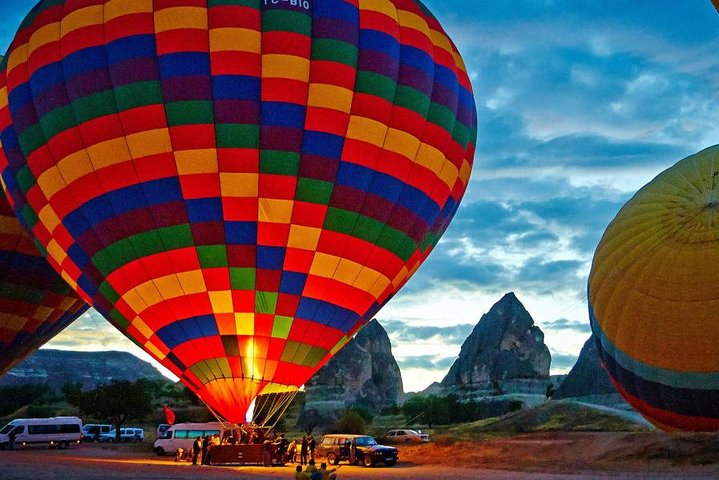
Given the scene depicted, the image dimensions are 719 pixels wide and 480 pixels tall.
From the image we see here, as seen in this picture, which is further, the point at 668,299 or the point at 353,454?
the point at 353,454

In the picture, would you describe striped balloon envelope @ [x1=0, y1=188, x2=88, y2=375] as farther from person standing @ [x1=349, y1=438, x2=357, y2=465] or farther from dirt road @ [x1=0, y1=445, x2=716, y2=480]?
person standing @ [x1=349, y1=438, x2=357, y2=465]

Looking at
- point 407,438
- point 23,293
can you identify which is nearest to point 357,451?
point 23,293

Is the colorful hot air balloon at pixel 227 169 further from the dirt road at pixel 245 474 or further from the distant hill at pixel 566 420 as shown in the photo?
the distant hill at pixel 566 420

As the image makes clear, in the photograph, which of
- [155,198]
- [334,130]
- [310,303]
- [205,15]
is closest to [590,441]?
[310,303]

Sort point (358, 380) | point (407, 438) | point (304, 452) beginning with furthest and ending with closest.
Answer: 1. point (358, 380)
2. point (407, 438)
3. point (304, 452)

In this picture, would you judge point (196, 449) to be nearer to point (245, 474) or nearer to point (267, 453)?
point (267, 453)

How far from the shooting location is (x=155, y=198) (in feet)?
54.7

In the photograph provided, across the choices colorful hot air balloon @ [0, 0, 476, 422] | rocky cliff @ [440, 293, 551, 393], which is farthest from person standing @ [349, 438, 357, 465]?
rocky cliff @ [440, 293, 551, 393]

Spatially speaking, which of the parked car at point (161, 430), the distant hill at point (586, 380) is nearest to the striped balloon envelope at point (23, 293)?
the parked car at point (161, 430)

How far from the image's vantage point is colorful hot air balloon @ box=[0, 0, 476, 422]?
54.4 ft

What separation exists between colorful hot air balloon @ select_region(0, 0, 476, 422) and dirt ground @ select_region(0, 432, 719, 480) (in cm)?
236

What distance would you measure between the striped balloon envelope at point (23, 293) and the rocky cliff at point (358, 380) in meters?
53.4

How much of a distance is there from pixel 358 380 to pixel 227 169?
286 ft

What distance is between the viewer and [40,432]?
32.3m
